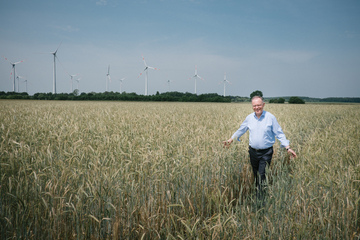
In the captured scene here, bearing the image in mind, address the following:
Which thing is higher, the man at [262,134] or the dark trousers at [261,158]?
the man at [262,134]

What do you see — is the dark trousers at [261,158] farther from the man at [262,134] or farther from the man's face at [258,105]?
the man's face at [258,105]

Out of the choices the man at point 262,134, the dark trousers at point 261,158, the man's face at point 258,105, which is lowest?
the dark trousers at point 261,158

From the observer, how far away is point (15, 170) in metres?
4.11

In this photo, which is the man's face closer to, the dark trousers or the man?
the man

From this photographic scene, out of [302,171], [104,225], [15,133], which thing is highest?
[15,133]

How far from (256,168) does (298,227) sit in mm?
2612

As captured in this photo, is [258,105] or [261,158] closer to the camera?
[258,105]

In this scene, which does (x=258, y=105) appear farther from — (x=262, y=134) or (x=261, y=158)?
(x=261, y=158)

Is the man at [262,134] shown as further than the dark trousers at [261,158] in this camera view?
No

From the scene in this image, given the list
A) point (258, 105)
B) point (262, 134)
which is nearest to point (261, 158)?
point (262, 134)

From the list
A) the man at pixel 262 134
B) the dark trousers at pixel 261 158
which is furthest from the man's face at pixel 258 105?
the dark trousers at pixel 261 158

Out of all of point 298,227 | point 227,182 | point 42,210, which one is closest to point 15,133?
point 42,210

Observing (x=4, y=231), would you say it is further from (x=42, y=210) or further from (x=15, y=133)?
(x=15, y=133)

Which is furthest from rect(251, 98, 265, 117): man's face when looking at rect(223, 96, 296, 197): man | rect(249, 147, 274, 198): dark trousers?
rect(249, 147, 274, 198): dark trousers
